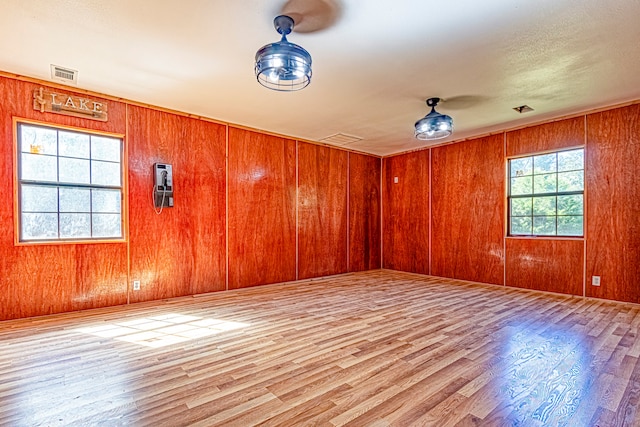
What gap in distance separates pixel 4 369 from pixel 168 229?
231cm

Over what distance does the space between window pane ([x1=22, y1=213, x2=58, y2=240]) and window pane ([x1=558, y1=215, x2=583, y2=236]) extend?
6661 millimetres

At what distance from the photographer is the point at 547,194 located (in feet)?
15.9

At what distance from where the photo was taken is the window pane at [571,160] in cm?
455

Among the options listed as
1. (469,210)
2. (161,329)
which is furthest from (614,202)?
(161,329)

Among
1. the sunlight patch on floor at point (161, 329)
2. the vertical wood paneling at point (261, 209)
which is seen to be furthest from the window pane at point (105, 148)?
the sunlight patch on floor at point (161, 329)

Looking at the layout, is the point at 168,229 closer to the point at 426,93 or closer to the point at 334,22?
the point at 334,22

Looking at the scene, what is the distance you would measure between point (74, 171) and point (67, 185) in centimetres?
18

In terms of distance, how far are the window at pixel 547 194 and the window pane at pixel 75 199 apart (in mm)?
6131

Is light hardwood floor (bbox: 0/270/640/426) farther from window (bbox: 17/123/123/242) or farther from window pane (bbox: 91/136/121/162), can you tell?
window pane (bbox: 91/136/121/162)

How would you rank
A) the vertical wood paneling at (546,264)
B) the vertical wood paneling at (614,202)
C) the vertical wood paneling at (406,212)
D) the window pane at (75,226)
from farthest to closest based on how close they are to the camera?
the vertical wood paneling at (406,212) → the vertical wood paneling at (546,264) → the vertical wood paneling at (614,202) → the window pane at (75,226)

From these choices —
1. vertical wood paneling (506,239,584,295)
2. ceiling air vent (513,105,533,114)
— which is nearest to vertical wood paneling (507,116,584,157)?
ceiling air vent (513,105,533,114)

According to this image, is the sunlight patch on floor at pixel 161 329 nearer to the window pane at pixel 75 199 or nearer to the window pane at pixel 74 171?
the window pane at pixel 75 199

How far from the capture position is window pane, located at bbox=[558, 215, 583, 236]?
4.55 metres

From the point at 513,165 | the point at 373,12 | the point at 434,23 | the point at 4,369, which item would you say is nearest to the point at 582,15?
the point at 434,23
